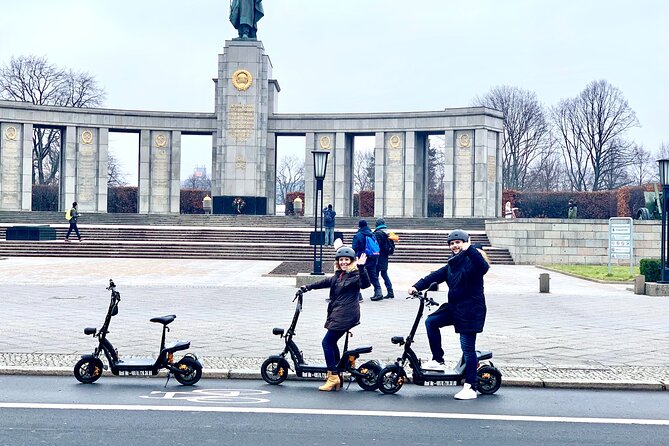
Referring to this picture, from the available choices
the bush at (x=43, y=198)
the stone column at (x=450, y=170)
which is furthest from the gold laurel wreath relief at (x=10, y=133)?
the stone column at (x=450, y=170)

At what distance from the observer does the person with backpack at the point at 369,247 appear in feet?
56.6

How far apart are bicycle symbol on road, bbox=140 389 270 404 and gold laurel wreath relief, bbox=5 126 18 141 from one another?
1716 inches

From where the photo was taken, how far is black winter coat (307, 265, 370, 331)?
28.9ft

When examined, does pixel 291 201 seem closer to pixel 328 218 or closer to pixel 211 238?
pixel 211 238

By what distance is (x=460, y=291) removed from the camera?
841cm

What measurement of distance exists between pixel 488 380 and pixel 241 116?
42.4m

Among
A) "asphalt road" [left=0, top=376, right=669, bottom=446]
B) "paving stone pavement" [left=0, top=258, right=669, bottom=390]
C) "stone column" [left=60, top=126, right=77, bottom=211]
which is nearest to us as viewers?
"asphalt road" [left=0, top=376, right=669, bottom=446]

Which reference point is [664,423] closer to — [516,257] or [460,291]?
[460,291]

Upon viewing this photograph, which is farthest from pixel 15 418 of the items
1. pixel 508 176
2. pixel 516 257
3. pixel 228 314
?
pixel 508 176

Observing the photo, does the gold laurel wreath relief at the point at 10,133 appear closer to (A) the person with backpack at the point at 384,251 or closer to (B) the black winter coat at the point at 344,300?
(A) the person with backpack at the point at 384,251

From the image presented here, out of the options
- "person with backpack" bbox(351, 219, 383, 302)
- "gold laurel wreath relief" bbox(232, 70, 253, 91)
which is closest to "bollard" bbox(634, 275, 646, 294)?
"person with backpack" bbox(351, 219, 383, 302)

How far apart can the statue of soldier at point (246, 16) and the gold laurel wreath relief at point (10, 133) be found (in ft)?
47.2

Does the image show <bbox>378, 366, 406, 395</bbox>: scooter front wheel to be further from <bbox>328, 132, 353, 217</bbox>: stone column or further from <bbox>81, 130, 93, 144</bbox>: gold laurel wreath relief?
<bbox>81, 130, 93, 144</bbox>: gold laurel wreath relief

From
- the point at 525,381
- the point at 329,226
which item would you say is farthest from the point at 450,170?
the point at 525,381
